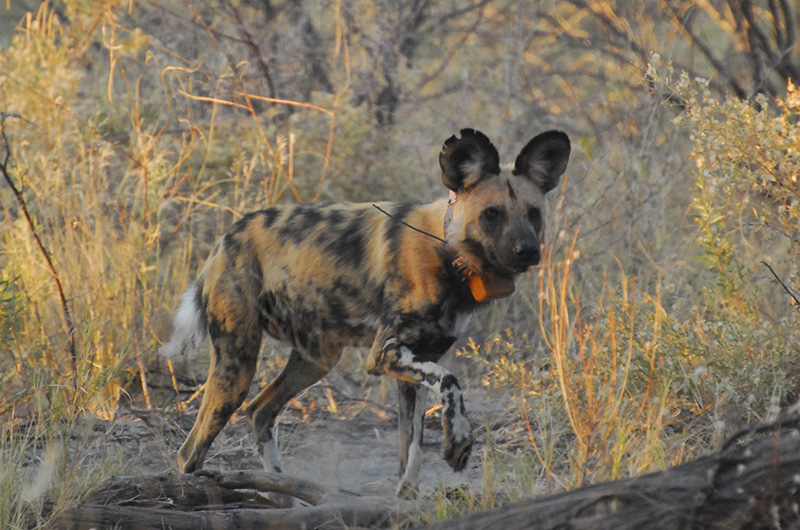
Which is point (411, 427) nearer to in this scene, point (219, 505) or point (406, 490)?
point (406, 490)

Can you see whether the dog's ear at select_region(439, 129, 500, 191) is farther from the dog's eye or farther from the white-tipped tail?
the white-tipped tail

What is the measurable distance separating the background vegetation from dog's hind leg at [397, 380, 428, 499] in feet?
0.93

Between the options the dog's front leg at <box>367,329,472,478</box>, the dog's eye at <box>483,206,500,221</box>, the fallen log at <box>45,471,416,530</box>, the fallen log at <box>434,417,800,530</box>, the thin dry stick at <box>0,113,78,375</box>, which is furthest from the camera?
the thin dry stick at <box>0,113,78,375</box>

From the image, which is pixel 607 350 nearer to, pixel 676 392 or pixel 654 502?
pixel 676 392

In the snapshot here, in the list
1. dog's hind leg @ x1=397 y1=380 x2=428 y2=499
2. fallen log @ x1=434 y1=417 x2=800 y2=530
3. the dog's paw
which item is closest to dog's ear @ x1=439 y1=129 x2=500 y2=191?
dog's hind leg @ x1=397 y1=380 x2=428 y2=499

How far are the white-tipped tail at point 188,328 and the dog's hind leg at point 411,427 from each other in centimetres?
83

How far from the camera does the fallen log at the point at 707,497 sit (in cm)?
204

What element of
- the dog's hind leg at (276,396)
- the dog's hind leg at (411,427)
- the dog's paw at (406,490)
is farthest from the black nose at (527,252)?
the dog's hind leg at (276,396)

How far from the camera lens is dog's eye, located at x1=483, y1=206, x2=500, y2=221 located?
3.58m

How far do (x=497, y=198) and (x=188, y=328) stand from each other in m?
1.38

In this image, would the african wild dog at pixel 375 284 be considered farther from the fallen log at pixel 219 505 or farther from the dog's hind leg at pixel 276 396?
the fallen log at pixel 219 505

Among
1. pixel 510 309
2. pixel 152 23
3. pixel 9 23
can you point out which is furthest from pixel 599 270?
pixel 9 23

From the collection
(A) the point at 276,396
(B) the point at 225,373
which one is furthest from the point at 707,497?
(A) the point at 276,396

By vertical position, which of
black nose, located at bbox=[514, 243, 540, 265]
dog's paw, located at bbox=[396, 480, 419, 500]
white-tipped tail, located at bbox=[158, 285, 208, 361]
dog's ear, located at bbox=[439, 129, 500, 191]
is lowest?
dog's paw, located at bbox=[396, 480, 419, 500]
